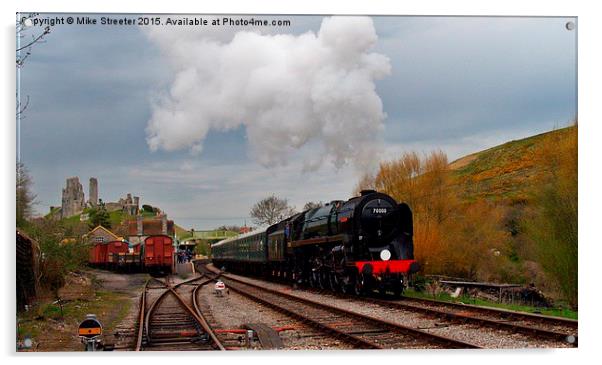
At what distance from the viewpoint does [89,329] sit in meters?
9.54

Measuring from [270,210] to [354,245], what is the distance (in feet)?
10.9

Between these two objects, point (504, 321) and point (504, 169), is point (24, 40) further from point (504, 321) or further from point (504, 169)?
point (504, 321)

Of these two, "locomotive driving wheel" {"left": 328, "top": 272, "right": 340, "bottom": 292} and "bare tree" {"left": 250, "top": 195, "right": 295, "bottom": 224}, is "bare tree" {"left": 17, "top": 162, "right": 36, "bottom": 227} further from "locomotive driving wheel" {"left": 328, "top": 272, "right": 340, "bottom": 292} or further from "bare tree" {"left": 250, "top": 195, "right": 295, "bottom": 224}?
"locomotive driving wheel" {"left": 328, "top": 272, "right": 340, "bottom": 292}

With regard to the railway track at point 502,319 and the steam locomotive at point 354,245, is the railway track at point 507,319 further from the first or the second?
the steam locomotive at point 354,245

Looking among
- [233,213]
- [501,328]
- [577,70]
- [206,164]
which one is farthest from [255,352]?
[577,70]

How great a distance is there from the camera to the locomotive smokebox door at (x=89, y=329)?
31.2 feet

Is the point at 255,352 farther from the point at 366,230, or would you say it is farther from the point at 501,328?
the point at 366,230

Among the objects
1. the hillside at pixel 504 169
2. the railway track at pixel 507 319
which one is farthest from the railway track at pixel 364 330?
the hillside at pixel 504 169

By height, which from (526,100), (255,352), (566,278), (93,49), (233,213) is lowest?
(255,352)

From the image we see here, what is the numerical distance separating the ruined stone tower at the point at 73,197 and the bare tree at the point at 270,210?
8.66ft

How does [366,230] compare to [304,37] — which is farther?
[366,230]

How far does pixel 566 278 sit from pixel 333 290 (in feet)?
21.2

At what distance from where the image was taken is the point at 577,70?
10281 millimetres

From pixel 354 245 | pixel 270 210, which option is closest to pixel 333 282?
pixel 354 245
